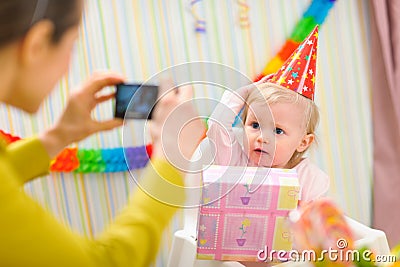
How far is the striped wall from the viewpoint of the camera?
6.21 ft

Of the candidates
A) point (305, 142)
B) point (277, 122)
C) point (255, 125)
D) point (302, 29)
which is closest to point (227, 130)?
point (255, 125)

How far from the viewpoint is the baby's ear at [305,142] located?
143cm

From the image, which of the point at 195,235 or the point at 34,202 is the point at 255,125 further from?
the point at 34,202

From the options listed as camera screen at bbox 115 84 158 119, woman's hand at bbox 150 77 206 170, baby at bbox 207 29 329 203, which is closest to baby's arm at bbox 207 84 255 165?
baby at bbox 207 29 329 203

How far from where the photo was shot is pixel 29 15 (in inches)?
24.4

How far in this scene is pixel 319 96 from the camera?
2.17 m

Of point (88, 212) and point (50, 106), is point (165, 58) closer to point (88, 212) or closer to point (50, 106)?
point (50, 106)

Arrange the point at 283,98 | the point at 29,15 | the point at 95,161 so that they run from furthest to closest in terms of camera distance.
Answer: the point at 95,161
the point at 283,98
the point at 29,15

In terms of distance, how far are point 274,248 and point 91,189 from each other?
81 centimetres

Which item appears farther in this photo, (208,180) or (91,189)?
(91,189)

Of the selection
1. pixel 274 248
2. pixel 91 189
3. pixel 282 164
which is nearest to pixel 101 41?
pixel 91 189

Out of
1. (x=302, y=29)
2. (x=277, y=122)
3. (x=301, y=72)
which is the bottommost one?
(x=277, y=122)

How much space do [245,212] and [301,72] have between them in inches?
14.1

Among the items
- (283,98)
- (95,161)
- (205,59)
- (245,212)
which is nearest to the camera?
(245,212)
